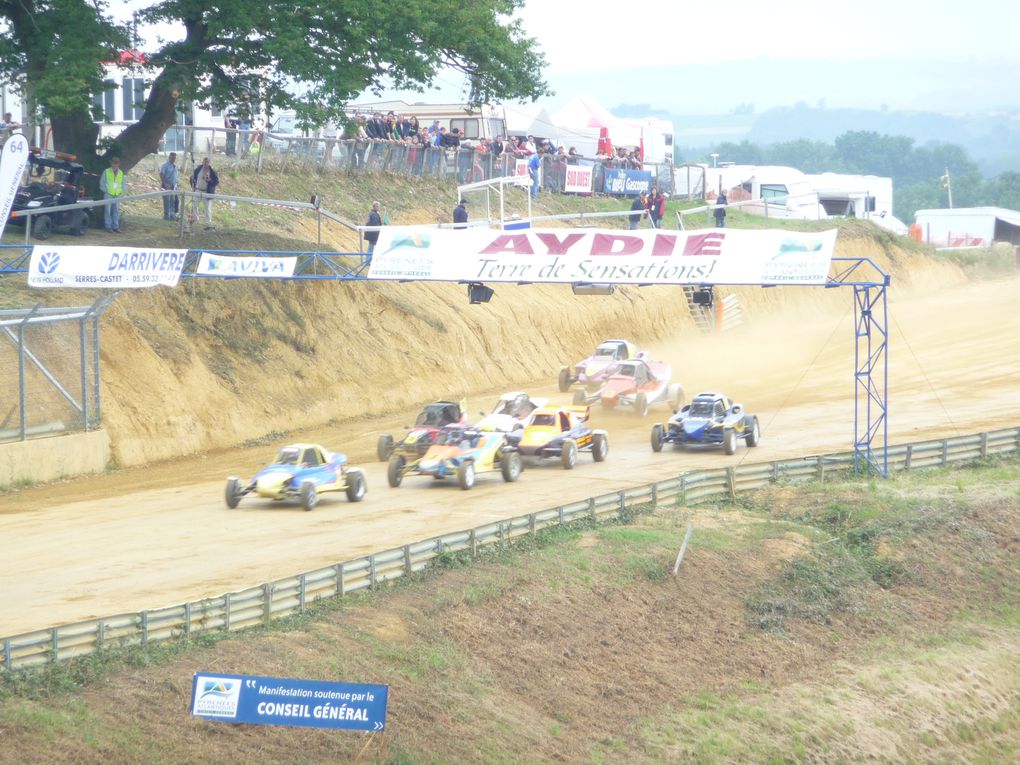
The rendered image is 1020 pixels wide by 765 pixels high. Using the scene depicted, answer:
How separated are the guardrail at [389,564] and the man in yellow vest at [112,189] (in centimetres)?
1515

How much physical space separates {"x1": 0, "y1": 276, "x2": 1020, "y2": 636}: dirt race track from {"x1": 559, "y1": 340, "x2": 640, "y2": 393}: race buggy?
73cm

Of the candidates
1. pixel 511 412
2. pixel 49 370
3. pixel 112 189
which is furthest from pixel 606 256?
pixel 112 189

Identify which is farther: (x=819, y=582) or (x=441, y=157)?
(x=441, y=157)

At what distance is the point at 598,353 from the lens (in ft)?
124

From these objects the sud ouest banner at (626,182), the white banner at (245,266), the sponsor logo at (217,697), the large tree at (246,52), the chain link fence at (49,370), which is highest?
the large tree at (246,52)

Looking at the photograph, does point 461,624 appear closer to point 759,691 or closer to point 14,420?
point 759,691

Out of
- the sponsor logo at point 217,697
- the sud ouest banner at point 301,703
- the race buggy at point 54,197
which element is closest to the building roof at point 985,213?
the race buggy at point 54,197

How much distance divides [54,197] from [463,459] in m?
12.4

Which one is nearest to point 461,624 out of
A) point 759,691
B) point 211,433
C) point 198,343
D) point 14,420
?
point 759,691

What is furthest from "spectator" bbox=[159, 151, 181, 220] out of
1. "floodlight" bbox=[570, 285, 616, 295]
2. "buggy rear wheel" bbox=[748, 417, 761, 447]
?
"buggy rear wheel" bbox=[748, 417, 761, 447]

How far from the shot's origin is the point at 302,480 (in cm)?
2373

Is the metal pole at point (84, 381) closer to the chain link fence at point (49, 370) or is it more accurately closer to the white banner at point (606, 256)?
the chain link fence at point (49, 370)

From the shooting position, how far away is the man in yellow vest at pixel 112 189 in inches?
1297

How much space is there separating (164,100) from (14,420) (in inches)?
434
